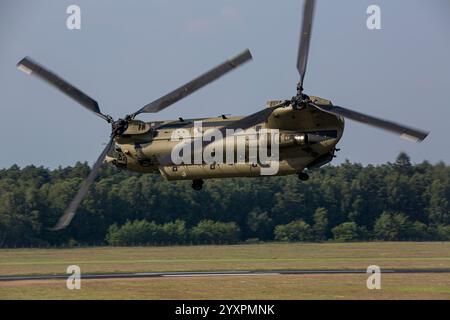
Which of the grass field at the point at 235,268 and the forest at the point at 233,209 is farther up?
the forest at the point at 233,209

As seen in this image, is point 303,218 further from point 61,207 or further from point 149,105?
point 149,105

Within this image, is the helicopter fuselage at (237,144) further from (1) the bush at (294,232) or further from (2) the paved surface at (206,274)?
(1) the bush at (294,232)

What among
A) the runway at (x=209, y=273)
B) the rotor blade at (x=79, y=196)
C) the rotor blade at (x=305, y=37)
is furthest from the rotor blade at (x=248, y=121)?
the runway at (x=209, y=273)

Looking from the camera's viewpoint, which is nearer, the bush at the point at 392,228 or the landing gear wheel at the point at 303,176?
the landing gear wheel at the point at 303,176

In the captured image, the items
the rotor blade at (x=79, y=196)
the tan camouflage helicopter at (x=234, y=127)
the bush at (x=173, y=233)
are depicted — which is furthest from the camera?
the bush at (x=173, y=233)

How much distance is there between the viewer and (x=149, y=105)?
57375 mm

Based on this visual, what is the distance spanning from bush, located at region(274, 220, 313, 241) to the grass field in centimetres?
1559

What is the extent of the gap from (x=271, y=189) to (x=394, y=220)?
2246 centimetres

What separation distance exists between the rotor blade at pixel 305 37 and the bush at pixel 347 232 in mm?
70395

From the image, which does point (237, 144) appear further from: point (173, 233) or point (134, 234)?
point (173, 233)

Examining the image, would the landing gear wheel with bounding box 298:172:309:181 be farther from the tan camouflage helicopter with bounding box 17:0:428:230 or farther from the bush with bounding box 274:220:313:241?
the bush with bounding box 274:220:313:241

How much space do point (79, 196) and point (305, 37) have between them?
15.2 meters

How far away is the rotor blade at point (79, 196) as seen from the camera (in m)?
44.8

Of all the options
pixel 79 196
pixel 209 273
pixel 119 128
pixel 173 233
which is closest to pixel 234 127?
pixel 119 128
